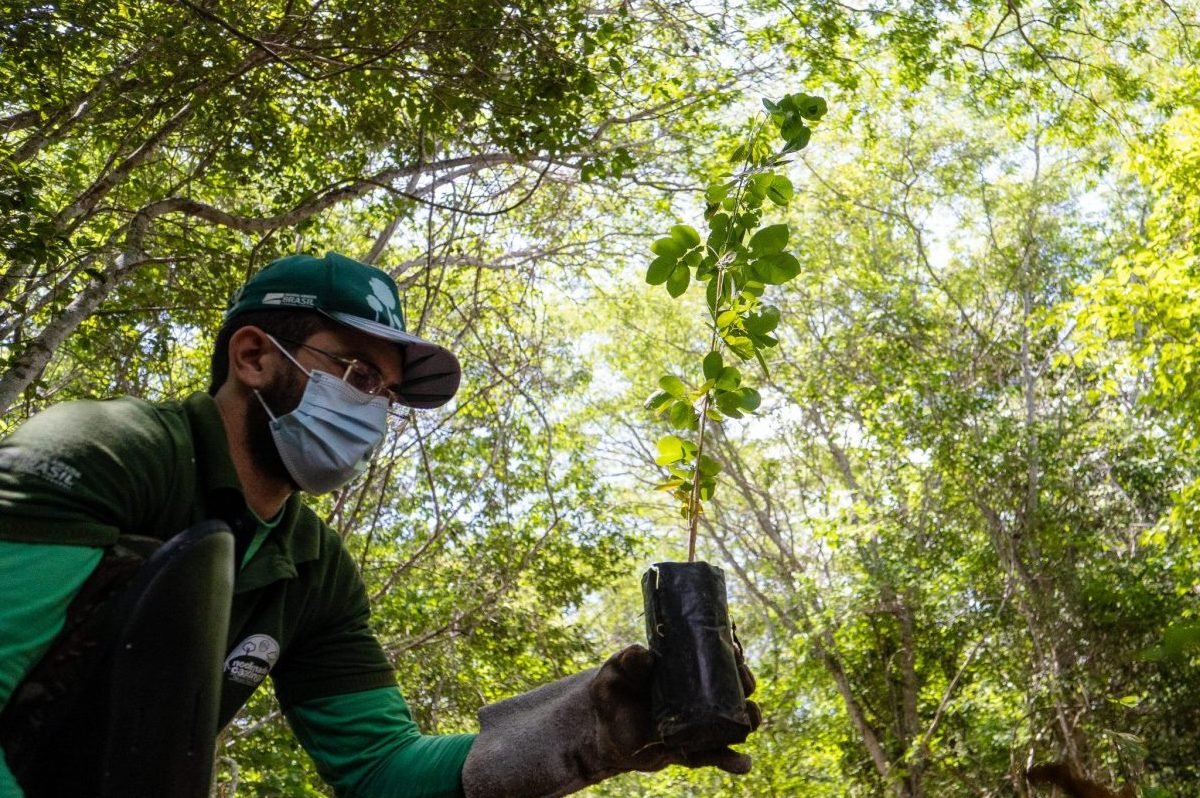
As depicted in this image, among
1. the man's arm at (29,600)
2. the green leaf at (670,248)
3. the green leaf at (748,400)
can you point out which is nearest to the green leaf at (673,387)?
the green leaf at (748,400)

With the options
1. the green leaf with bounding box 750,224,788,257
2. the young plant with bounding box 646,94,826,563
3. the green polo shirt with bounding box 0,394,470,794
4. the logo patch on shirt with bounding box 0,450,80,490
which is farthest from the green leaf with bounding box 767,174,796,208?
the logo patch on shirt with bounding box 0,450,80,490

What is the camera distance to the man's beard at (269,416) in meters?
1.95

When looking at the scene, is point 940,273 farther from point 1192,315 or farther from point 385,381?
point 385,381

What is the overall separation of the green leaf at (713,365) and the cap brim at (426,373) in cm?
50

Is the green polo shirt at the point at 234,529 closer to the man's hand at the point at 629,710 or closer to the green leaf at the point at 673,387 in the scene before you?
the man's hand at the point at 629,710

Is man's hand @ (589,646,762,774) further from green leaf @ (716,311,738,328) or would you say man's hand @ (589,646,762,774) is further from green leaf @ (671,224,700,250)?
green leaf @ (671,224,700,250)

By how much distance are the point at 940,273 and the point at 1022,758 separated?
7882 millimetres

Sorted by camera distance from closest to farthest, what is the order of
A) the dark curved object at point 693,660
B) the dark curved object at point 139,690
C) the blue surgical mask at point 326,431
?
the dark curved object at point 139,690, the dark curved object at point 693,660, the blue surgical mask at point 326,431

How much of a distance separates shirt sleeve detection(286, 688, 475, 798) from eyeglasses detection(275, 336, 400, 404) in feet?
2.11

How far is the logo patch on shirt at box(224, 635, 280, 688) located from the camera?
187 centimetres

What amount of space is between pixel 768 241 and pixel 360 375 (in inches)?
33.4

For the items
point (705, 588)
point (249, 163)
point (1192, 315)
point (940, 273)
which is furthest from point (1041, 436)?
point (705, 588)

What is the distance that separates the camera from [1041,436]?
10.4 meters

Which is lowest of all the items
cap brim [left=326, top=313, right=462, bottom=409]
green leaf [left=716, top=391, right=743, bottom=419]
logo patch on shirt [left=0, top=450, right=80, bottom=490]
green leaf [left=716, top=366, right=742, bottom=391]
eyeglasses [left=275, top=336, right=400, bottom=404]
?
logo patch on shirt [left=0, top=450, right=80, bottom=490]
